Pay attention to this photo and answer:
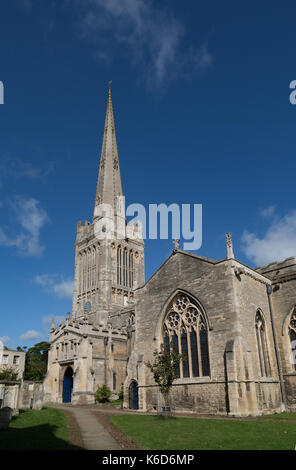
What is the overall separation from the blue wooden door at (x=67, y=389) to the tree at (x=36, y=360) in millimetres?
13795

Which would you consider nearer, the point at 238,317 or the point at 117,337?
the point at 238,317

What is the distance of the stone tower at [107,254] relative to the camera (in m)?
58.7

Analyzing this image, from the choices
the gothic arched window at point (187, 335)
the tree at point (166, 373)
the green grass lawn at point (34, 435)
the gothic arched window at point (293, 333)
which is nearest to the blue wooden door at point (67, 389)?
the gothic arched window at point (187, 335)

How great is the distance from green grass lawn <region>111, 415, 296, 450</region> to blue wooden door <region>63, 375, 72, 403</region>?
20.4 m

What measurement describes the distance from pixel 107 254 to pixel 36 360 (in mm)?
21052

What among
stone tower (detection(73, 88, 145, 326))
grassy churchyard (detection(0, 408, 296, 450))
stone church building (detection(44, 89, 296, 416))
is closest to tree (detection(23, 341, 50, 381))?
stone tower (detection(73, 88, 145, 326))

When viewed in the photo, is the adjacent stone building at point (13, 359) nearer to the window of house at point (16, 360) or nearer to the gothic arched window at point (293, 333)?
the window of house at point (16, 360)

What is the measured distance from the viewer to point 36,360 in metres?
58.5

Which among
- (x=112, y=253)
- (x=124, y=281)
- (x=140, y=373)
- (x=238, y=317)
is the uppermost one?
(x=112, y=253)

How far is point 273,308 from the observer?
82.1ft

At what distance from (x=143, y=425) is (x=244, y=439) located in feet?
17.9

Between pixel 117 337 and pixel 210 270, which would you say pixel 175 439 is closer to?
pixel 210 270

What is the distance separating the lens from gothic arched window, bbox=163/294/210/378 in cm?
2248

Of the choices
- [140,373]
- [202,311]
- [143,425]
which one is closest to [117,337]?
[140,373]
